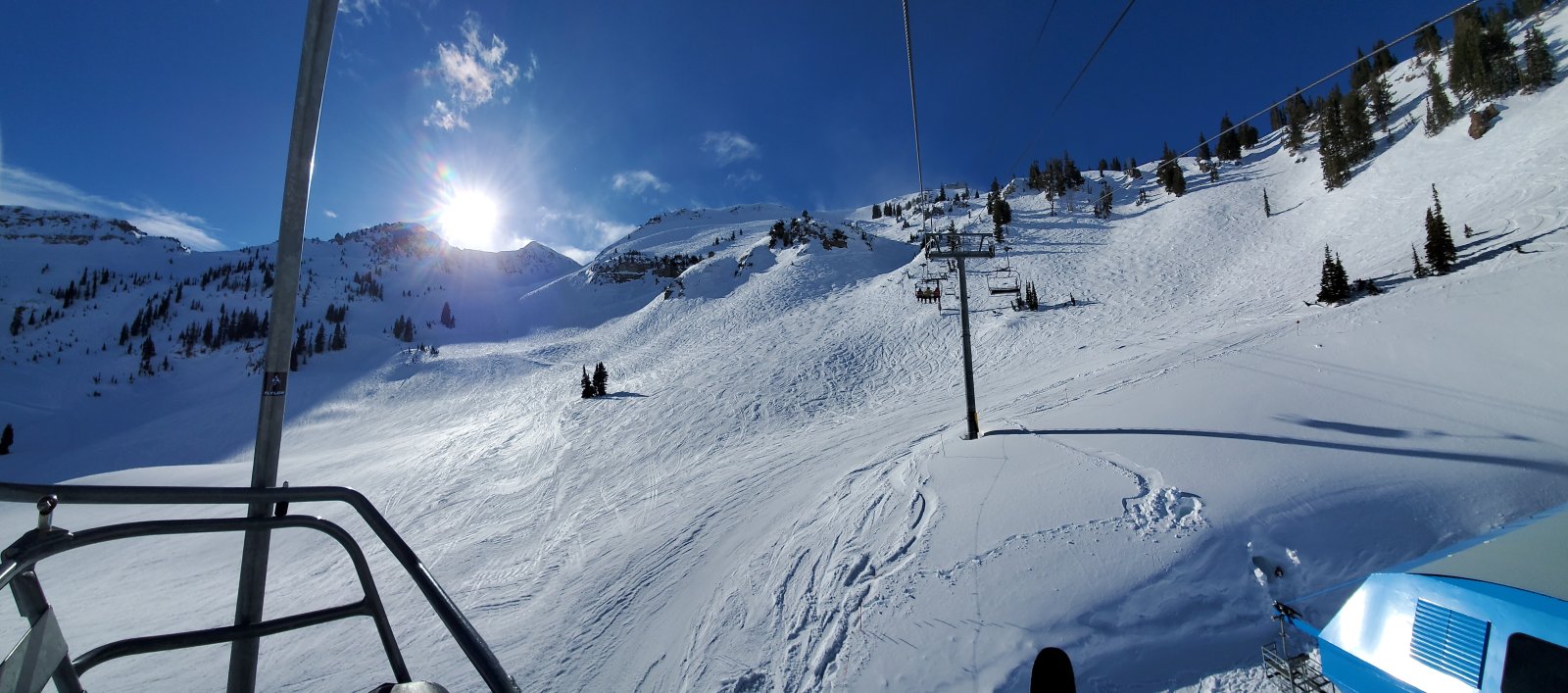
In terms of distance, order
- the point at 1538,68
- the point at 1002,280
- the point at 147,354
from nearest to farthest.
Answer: the point at 1538,68
the point at 1002,280
the point at 147,354

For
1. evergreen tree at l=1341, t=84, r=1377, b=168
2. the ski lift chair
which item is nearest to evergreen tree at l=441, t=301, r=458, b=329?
the ski lift chair

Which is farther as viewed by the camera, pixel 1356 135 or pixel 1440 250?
pixel 1356 135

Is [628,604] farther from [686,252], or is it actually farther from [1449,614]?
[686,252]

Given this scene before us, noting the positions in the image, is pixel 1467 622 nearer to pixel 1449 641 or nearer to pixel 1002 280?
pixel 1449 641

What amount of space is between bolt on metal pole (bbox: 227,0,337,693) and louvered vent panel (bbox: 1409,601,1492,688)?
671 centimetres

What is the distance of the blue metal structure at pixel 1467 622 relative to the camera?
3281 mm

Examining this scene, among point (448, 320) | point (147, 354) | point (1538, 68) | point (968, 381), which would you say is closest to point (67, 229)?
point (147, 354)

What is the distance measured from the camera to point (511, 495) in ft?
51.7

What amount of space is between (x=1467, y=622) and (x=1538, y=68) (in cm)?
5933

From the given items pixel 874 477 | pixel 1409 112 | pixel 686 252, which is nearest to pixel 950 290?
pixel 874 477

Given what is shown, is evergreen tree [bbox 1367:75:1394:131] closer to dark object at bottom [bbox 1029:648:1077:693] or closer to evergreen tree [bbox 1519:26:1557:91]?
evergreen tree [bbox 1519:26:1557:91]

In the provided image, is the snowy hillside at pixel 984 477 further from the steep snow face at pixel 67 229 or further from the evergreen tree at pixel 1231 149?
the steep snow face at pixel 67 229

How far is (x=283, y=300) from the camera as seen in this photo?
2.21 m

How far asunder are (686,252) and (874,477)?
96.0 metres
